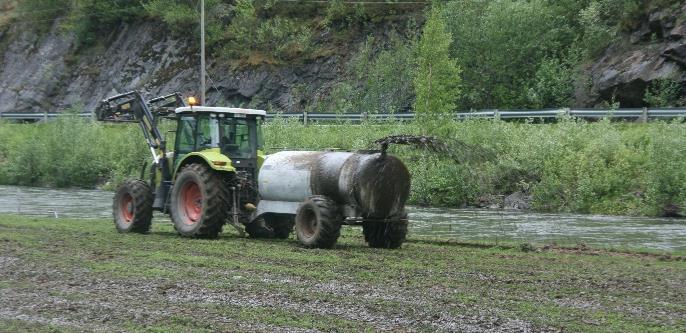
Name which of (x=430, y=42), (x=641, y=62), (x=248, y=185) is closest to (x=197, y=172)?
(x=248, y=185)

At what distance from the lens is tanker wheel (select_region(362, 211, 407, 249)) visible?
1852cm

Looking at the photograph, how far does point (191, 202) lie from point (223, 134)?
61.0 inches

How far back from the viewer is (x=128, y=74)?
2442 inches

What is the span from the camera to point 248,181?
64.7 ft

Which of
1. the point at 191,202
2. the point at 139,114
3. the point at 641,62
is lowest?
the point at 191,202

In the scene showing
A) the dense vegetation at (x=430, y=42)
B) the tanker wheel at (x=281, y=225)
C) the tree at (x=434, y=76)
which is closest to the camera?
the tanker wheel at (x=281, y=225)

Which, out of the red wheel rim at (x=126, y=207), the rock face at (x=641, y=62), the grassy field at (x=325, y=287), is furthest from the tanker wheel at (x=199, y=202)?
the rock face at (x=641, y=62)

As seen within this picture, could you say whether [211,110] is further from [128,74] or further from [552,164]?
[128,74]

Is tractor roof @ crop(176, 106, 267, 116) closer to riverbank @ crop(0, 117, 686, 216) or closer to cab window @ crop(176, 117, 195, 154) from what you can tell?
cab window @ crop(176, 117, 195, 154)

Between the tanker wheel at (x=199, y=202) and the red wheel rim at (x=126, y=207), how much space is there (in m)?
1.46

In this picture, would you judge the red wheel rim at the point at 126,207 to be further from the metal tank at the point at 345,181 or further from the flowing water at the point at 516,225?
the flowing water at the point at 516,225

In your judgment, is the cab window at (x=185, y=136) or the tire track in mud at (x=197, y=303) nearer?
the tire track in mud at (x=197, y=303)

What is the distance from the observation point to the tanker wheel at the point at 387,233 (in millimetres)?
18517

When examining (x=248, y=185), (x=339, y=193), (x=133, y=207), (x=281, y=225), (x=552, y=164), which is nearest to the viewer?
(x=339, y=193)
